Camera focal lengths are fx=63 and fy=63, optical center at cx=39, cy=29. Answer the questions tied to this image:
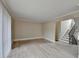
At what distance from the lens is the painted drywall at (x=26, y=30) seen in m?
6.45

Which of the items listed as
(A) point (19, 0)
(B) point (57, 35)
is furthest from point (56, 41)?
(A) point (19, 0)

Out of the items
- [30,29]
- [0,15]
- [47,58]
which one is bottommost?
[47,58]

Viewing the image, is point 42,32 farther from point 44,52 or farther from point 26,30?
point 44,52

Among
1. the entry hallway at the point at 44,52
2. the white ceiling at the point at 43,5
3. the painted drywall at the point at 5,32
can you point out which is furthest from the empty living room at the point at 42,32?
the white ceiling at the point at 43,5

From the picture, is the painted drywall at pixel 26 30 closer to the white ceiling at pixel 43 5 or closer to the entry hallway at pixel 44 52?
the entry hallway at pixel 44 52

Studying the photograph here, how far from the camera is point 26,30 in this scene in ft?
22.9

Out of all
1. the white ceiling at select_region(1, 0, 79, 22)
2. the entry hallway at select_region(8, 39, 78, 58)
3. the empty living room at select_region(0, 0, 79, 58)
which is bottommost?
the entry hallway at select_region(8, 39, 78, 58)

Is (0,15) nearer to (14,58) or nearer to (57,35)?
(14,58)

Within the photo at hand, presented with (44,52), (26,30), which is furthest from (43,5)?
(26,30)

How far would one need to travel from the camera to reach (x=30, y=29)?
726 cm

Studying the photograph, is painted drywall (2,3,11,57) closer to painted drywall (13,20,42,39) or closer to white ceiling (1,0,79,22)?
white ceiling (1,0,79,22)

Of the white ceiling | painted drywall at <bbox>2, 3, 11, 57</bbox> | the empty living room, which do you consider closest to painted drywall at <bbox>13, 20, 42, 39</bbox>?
the empty living room

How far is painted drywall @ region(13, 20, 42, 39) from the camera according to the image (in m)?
6.45

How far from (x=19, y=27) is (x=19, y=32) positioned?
519mm
